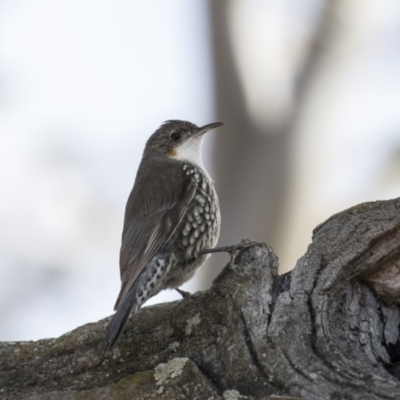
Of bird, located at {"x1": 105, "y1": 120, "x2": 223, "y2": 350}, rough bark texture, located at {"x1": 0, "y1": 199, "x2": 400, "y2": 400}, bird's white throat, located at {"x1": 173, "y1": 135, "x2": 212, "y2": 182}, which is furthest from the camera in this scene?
bird's white throat, located at {"x1": 173, "y1": 135, "x2": 212, "y2": 182}

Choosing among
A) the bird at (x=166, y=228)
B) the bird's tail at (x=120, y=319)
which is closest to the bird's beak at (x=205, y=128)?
the bird at (x=166, y=228)

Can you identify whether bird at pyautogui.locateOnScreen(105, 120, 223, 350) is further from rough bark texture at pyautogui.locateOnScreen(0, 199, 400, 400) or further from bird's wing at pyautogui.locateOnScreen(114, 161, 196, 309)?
rough bark texture at pyautogui.locateOnScreen(0, 199, 400, 400)

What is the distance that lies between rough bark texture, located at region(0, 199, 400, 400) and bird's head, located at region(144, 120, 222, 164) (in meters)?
2.12

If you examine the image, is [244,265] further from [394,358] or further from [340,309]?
[394,358]

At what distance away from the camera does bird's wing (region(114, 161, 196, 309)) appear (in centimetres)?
425

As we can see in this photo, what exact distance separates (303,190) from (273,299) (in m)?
2.94

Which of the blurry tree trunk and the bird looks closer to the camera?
the bird

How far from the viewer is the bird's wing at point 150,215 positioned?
4.25m

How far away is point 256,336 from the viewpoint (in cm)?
292

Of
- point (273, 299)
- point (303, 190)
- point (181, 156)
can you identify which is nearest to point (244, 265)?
point (273, 299)

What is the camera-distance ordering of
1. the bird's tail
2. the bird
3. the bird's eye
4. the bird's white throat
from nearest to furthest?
the bird's tail < the bird < the bird's white throat < the bird's eye

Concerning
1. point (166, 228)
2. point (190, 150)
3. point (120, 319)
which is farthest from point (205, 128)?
point (120, 319)

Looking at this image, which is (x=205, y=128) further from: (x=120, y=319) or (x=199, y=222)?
(x=120, y=319)

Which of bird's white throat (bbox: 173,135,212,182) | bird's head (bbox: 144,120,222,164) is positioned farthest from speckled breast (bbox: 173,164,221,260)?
bird's head (bbox: 144,120,222,164)
